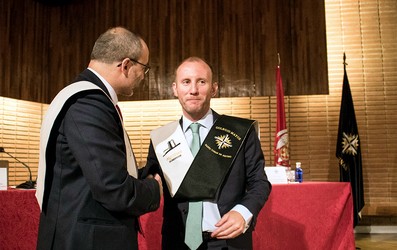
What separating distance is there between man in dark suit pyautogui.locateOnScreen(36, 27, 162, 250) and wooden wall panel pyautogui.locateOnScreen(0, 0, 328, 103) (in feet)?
12.7

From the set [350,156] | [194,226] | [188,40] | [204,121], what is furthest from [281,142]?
[194,226]

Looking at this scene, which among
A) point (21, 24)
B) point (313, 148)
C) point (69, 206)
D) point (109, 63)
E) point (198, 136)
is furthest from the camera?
point (313, 148)

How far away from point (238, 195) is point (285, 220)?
3.61 ft

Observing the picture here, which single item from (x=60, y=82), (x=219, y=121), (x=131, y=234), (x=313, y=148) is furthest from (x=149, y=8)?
(x=131, y=234)

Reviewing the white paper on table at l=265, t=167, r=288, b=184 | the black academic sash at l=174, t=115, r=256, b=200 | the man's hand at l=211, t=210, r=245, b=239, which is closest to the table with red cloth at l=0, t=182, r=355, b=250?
the white paper on table at l=265, t=167, r=288, b=184

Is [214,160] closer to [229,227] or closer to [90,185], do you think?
[229,227]

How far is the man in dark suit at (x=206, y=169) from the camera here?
4.64ft

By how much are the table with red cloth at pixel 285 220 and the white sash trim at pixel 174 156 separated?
903 millimetres

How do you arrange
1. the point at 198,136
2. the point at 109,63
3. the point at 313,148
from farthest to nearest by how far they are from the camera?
1. the point at 313,148
2. the point at 198,136
3. the point at 109,63

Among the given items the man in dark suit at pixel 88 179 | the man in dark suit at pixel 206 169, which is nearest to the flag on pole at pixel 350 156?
the man in dark suit at pixel 206 169

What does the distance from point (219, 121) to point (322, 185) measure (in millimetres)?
1174

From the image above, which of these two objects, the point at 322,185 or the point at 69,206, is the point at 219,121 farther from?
the point at 322,185

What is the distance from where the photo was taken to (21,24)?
4.79 meters

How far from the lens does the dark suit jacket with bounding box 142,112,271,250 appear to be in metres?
1.41
